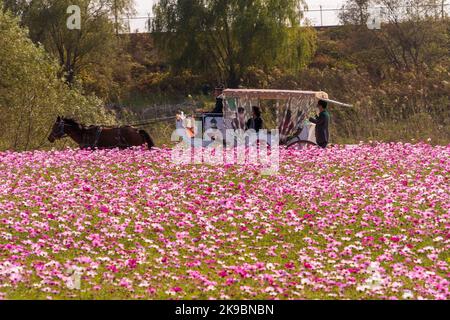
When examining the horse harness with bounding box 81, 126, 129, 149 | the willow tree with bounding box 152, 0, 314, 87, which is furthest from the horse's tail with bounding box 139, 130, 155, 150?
the willow tree with bounding box 152, 0, 314, 87

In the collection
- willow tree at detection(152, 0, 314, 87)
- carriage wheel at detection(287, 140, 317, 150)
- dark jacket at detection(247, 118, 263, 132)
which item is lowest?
carriage wheel at detection(287, 140, 317, 150)

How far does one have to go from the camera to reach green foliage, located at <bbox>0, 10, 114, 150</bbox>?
107 ft

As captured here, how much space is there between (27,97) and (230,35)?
134 feet

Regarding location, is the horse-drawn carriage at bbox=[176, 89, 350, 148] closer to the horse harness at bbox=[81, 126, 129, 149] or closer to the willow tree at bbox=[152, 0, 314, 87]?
the horse harness at bbox=[81, 126, 129, 149]

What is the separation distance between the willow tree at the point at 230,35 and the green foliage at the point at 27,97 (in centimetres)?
3449

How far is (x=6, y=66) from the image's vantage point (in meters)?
34.5

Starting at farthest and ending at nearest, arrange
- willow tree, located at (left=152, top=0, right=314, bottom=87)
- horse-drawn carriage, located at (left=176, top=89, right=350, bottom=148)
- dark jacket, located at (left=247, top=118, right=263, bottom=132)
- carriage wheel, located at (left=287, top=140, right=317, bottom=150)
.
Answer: willow tree, located at (left=152, top=0, right=314, bottom=87) < horse-drawn carriage, located at (left=176, top=89, right=350, bottom=148) < dark jacket, located at (left=247, top=118, right=263, bottom=132) < carriage wheel, located at (left=287, top=140, right=317, bottom=150)

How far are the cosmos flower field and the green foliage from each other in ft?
29.9

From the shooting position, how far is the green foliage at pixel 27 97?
107 ft

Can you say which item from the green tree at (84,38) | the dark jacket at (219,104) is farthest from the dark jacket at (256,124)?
the green tree at (84,38)

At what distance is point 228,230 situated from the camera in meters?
15.0

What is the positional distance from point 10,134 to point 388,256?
73.4ft

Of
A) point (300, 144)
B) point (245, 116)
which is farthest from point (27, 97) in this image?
point (300, 144)
